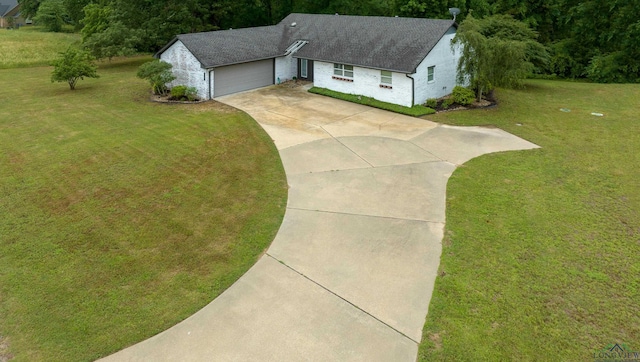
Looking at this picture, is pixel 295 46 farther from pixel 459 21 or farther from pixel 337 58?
pixel 459 21

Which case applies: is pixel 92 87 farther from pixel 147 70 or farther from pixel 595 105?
pixel 595 105

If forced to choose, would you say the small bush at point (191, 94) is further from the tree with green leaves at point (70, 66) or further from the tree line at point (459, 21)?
the tree line at point (459, 21)

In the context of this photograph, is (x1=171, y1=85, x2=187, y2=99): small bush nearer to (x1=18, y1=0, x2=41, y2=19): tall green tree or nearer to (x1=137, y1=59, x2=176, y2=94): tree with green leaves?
(x1=137, y1=59, x2=176, y2=94): tree with green leaves

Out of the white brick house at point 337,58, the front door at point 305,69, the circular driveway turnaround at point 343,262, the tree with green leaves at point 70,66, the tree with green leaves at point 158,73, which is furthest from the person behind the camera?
the front door at point 305,69

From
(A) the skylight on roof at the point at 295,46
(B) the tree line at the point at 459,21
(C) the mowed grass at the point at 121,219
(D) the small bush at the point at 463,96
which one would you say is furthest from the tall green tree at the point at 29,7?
(D) the small bush at the point at 463,96

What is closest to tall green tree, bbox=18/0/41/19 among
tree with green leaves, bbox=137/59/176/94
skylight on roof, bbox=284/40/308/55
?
tree with green leaves, bbox=137/59/176/94
